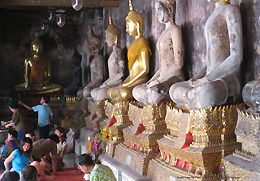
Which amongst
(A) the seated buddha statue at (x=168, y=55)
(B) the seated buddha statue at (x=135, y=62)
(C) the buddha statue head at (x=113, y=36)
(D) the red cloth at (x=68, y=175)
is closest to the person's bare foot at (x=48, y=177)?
(D) the red cloth at (x=68, y=175)

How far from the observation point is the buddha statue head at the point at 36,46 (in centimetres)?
945

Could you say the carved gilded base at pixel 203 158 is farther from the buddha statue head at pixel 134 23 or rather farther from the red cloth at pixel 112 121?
the buddha statue head at pixel 134 23

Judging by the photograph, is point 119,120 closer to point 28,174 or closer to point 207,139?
point 28,174

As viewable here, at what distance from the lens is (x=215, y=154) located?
2566 mm

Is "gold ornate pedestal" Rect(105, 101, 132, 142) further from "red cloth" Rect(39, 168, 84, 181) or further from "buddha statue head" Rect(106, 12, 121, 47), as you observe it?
"buddha statue head" Rect(106, 12, 121, 47)

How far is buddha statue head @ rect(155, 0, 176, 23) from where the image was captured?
3939 millimetres

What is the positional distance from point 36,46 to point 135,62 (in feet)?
17.7

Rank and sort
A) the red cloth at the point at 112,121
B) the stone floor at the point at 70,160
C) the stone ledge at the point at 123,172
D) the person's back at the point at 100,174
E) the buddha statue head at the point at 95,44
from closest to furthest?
the person's back at the point at 100,174, the stone ledge at the point at 123,172, the red cloth at the point at 112,121, the stone floor at the point at 70,160, the buddha statue head at the point at 95,44

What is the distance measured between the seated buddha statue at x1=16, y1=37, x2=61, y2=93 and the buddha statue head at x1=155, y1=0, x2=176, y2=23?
604cm

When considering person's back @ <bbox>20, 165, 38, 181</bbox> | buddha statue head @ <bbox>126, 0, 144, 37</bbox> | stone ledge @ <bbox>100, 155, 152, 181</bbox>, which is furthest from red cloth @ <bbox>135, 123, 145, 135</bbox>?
buddha statue head @ <bbox>126, 0, 144, 37</bbox>

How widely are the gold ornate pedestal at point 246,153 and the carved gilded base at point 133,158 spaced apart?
1.26 meters

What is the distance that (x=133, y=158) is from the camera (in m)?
3.68

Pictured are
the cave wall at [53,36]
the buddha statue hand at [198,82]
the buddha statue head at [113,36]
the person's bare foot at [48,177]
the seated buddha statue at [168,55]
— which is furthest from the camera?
the cave wall at [53,36]

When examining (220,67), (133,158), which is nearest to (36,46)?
(133,158)
